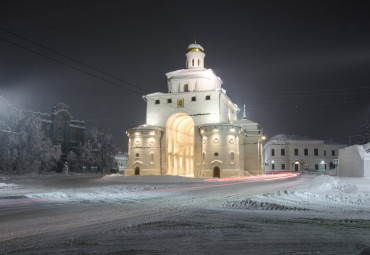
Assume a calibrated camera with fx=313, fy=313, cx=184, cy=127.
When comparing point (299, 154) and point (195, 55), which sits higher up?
point (195, 55)

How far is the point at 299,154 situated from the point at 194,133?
115 ft

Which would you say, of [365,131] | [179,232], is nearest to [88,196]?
[179,232]

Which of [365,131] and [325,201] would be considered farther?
[365,131]

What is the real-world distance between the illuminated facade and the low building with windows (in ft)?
70.3

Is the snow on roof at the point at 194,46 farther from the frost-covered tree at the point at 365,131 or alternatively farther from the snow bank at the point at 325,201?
the snow bank at the point at 325,201

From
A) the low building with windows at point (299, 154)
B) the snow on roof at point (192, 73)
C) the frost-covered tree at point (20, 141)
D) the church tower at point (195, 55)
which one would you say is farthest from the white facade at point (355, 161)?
the low building with windows at point (299, 154)

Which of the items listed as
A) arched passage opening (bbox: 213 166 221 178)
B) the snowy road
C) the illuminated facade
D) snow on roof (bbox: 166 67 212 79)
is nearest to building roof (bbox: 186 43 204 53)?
the illuminated facade

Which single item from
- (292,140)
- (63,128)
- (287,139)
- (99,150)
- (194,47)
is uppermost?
(194,47)

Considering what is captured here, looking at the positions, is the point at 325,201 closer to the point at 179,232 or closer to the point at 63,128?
the point at 179,232

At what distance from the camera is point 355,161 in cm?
2641

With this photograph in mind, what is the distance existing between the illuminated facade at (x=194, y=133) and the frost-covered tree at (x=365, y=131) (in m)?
22.4

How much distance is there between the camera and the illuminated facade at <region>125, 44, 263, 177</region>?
144ft

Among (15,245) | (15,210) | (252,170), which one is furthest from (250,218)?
(252,170)

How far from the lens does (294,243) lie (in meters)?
6.04
